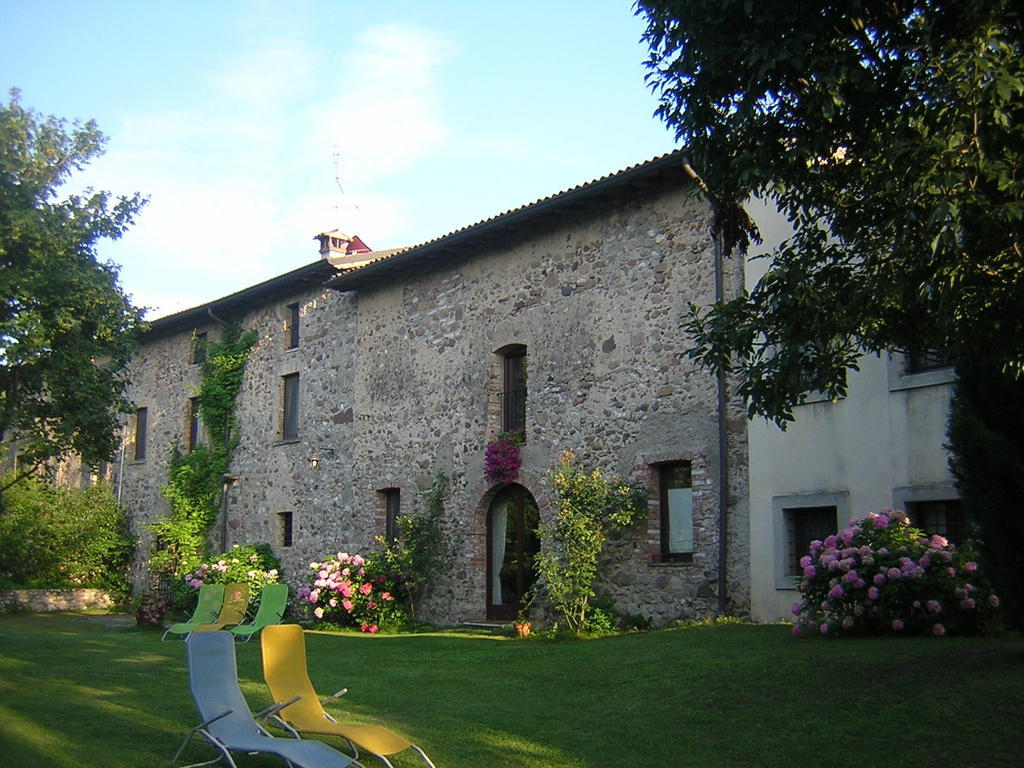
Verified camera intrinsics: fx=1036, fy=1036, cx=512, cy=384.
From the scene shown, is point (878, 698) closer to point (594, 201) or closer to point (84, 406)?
point (594, 201)

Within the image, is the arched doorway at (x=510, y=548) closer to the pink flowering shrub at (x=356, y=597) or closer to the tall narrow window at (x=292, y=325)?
the pink flowering shrub at (x=356, y=597)

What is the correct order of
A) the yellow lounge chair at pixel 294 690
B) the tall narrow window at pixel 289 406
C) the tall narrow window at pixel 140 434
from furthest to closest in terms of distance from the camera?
the tall narrow window at pixel 140 434
the tall narrow window at pixel 289 406
the yellow lounge chair at pixel 294 690

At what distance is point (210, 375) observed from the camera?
72.7ft

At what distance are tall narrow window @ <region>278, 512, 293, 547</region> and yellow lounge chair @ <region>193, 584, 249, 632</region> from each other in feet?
14.6

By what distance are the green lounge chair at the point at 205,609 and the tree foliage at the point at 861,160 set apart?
10709 mm

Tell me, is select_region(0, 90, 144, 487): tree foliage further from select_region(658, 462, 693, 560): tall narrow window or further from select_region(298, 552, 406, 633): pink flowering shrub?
select_region(658, 462, 693, 560): tall narrow window

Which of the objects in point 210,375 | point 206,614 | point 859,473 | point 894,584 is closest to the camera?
point 894,584

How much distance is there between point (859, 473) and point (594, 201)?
5.40 m

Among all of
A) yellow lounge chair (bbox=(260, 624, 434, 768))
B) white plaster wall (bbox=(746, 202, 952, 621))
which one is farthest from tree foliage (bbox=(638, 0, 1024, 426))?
white plaster wall (bbox=(746, 202, 952, 621))

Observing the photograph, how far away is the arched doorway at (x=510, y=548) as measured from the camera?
15.5 m

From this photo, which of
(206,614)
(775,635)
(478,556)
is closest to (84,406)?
(206,614)

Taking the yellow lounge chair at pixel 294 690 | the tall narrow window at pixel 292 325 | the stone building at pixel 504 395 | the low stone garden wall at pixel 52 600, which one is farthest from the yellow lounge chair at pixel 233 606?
the low stone garden wall at pixel 52 600

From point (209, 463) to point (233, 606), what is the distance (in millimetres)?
7188

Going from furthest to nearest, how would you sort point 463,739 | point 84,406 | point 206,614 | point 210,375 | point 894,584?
1. point 210,375
2. point 206,614
3. point 84,406
4. point 894,584
5. point 463,739
